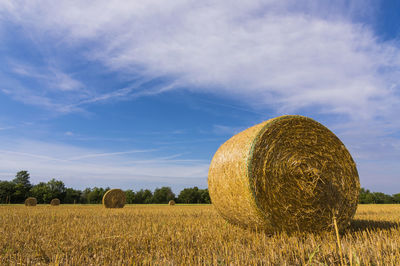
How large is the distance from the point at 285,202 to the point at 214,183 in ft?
6.05

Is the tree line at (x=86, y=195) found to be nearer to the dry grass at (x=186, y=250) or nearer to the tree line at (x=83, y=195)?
the tree line at (x=83, y=195)

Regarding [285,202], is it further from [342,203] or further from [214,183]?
[214,183]

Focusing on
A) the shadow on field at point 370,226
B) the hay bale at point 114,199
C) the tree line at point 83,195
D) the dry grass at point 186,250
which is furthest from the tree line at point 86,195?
the dry grass at point 186,250

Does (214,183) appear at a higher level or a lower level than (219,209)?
higher

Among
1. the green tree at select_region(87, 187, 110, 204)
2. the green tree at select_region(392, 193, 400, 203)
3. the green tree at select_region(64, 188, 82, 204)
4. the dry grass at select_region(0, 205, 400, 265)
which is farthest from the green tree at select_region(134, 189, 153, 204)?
the dry grass at select_region(0, 205, 400, 265)

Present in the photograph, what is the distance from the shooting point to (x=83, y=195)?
61156 mm

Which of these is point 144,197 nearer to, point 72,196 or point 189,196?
point 189,196

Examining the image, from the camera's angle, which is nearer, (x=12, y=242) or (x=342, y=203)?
(x=12, y=242)

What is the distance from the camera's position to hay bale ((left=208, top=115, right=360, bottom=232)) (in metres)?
5.05

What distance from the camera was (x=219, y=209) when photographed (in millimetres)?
6496

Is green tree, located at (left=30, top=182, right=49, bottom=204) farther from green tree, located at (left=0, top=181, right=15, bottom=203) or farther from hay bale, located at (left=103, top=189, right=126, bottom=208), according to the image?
hay bale, located at (left=103, top=189, right=126, bottom=208)

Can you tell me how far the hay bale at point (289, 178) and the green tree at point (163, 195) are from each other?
52401mm

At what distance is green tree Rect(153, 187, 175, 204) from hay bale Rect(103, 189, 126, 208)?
36.3m

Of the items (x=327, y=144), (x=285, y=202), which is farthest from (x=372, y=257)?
(x=327, y=144)
